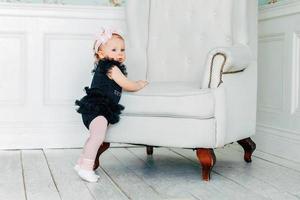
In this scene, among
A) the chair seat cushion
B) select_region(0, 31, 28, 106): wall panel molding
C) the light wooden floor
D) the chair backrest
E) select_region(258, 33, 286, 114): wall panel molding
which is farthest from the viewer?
select_region(0, 31, 28, 106): wall panel molding

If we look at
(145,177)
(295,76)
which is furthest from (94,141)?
(295,76)

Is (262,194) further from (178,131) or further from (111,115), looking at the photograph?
(111,115)

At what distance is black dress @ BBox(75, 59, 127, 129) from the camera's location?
2230 millimetres

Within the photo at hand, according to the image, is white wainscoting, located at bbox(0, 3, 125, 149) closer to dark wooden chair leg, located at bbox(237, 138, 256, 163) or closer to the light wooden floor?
the light wooden floor

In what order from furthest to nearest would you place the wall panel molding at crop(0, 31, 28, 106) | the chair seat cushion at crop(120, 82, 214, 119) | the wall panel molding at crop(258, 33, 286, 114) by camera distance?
the wall panel molding at crop(0, 31, 28, 106) < the wall panel molding at crop(258, 33, 286, 114) < the chair seat cushion at crop(120, 82, 214, 119)

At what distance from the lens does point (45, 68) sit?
3.16 metres

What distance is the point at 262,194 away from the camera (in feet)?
6.50

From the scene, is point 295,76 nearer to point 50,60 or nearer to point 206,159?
point 206,159

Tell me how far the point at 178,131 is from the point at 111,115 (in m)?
0.32

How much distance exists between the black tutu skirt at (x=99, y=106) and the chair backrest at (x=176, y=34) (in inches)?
19.2

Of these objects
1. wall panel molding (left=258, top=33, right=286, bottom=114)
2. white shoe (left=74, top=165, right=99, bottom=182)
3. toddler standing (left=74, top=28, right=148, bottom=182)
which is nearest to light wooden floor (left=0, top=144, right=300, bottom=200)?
white shoe (left=74, top=165, right=99, bottom=182)

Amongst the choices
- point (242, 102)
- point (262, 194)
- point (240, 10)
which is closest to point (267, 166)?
point (242, 102)

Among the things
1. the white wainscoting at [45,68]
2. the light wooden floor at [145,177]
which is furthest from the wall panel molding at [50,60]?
the light wooden floor at [145,177]

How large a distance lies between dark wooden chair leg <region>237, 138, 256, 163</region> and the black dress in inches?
31.5
